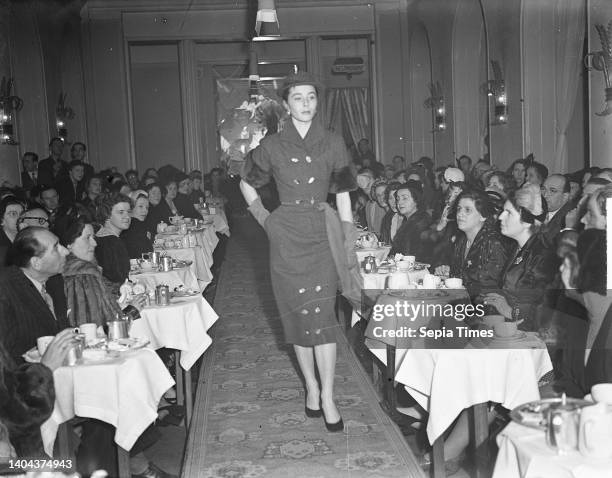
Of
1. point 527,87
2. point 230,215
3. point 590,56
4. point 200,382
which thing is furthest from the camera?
point 230,215

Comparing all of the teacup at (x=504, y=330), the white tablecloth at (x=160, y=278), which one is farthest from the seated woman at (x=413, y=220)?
the teacup at (x=504, y=330)

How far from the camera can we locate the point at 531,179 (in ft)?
19.2

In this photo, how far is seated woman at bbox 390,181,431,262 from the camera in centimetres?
482

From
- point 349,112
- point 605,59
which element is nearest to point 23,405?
point 605,59

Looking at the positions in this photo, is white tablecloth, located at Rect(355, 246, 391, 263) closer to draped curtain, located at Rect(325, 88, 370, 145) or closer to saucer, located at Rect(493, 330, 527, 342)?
saucer, located at Rect(493, 330, 527, 342)

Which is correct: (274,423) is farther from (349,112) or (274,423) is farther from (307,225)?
(349,112)

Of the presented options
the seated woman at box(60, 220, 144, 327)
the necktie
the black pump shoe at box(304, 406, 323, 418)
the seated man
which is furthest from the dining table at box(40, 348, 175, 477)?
the black pump shoe at box(304, 406, 323, 418)

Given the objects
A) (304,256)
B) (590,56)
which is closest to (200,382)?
(304,256)

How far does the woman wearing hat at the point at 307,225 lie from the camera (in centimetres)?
305

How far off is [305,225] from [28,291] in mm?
1139

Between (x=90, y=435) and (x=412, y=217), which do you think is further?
(x=412, y=217)

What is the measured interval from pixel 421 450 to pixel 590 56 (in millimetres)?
4170

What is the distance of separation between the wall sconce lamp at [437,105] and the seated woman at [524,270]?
7.41 meters

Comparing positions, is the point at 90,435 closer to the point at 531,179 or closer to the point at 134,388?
the point at 134,388
